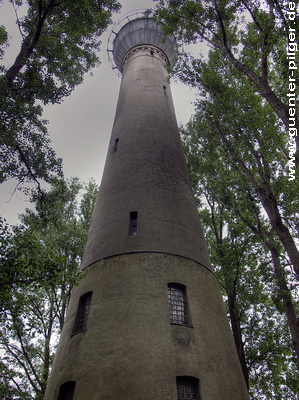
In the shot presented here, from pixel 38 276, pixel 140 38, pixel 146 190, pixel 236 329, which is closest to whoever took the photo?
pixel 38 276

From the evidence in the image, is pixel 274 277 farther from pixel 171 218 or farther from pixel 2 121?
pixel 2 121

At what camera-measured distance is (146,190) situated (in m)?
12.9

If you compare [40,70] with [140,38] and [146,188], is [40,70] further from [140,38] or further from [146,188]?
[140,38]

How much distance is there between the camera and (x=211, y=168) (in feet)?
59.9

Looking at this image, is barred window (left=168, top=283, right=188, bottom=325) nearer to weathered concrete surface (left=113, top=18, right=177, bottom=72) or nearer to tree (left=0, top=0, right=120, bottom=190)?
tree (left=0, top=0, right=120, bottom=190)

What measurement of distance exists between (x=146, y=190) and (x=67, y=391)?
766 centimetres

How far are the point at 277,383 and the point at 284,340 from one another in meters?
2.61

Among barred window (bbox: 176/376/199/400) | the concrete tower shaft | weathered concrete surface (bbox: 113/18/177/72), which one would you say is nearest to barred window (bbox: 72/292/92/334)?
the concrete tower shaft

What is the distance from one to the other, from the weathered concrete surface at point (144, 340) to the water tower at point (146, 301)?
28mm

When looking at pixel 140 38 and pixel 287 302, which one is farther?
pixel 140 38

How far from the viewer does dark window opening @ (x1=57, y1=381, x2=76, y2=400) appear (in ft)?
28.7

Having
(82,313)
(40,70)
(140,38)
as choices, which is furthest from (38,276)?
(140,38)

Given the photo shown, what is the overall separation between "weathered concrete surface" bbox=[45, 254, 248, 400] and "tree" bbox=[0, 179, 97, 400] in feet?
4.47

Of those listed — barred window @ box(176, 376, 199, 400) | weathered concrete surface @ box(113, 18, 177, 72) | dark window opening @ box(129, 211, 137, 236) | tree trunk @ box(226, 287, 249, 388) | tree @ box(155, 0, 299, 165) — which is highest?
weathered concrete surface @ box(113, 18, 177, 72)
